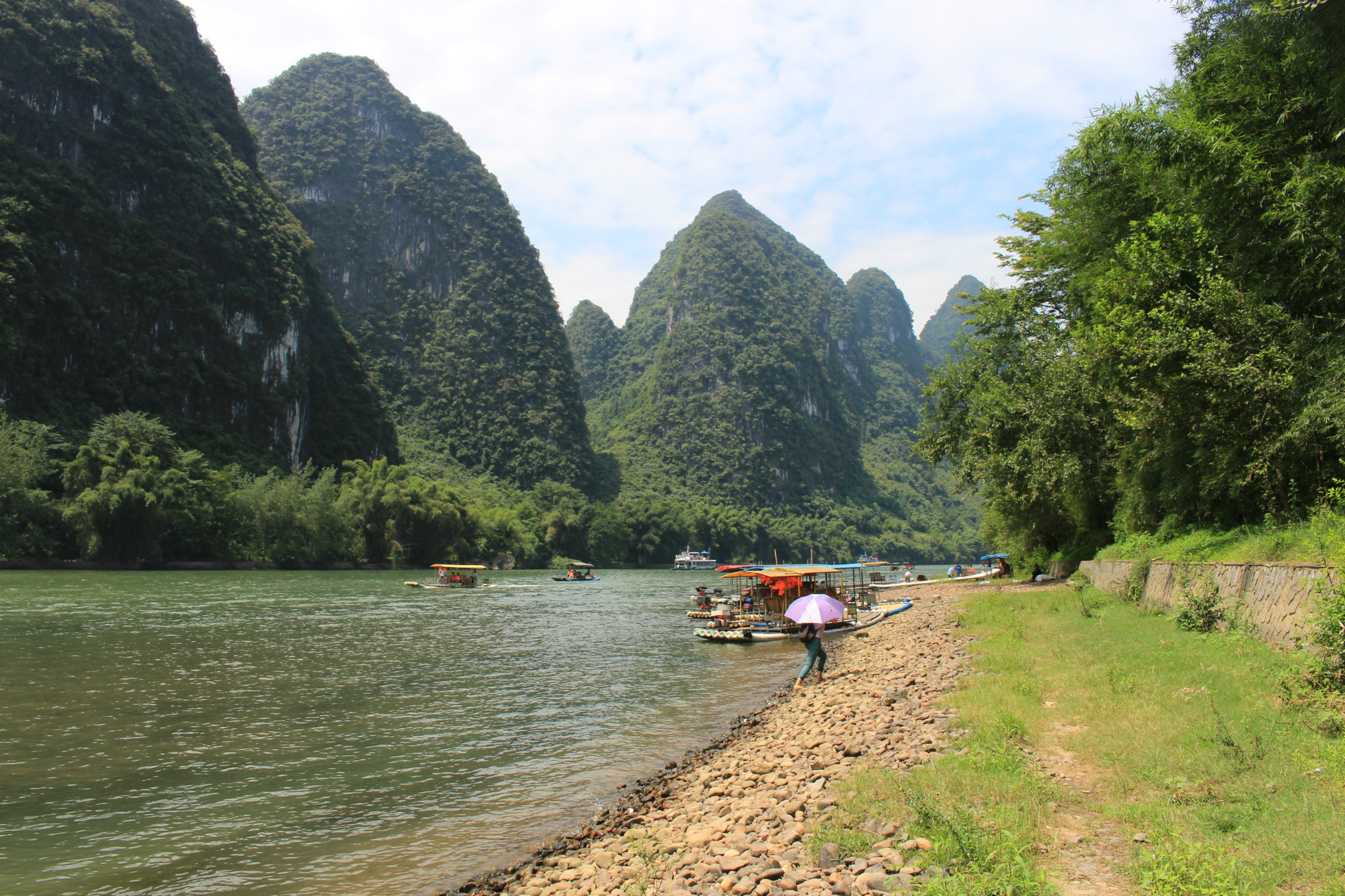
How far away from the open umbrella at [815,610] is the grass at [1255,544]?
7.04 meters

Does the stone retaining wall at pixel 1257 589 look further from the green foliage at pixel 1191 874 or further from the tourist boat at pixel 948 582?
the tourist boat at pixel 948 582

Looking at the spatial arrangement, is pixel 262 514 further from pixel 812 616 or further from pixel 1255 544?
pixel 1255 544

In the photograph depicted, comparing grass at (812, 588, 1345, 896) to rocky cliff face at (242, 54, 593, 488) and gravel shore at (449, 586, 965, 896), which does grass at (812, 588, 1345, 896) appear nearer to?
gravel shore at (449, 586, 965, 896)

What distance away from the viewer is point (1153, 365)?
1577 cm

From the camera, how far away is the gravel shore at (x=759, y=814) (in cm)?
627

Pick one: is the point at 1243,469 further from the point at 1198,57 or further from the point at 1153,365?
the point at 1198,57

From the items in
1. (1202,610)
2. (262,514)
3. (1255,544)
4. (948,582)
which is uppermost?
(262,514)

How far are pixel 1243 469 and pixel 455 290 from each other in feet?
618

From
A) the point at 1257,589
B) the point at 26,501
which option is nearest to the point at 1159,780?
the point at 1257,589

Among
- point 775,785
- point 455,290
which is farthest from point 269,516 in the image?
point 455,290

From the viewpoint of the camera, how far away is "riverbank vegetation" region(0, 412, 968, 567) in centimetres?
5922

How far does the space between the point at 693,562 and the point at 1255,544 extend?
4246 inches

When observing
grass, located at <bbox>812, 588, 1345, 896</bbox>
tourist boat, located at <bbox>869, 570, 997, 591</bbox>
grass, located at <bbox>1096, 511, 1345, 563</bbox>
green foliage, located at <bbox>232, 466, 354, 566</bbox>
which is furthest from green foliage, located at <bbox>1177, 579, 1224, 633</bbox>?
green foliage, located at <bbox>232, 466, 354, 566</bbox>

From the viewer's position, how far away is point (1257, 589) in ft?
36.2
